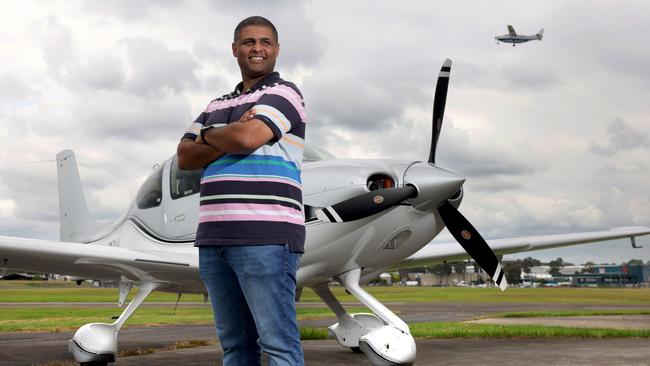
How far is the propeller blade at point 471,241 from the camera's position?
6730 millimetres

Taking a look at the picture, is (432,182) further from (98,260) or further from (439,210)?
(98,260)

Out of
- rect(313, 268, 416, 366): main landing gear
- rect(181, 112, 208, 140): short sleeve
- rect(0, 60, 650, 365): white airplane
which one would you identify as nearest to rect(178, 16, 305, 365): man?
rect(181, 112, 208, 140): short sleeve

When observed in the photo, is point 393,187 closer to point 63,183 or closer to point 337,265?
point 337,265

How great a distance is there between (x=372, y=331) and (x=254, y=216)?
3288 mm

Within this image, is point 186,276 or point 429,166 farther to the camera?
point 186,276

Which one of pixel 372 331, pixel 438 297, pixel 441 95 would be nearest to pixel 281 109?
pixel 372 331

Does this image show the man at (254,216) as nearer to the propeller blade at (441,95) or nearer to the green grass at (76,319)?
the propeller blade at (441,95)

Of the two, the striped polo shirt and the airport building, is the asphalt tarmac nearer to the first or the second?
the striped polo shirt

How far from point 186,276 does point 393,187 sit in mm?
2905

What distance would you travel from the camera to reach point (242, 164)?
2.69 m

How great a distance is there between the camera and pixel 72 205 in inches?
478

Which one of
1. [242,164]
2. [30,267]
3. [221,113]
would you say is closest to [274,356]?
[242,164]

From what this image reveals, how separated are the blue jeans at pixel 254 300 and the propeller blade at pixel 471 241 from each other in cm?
408

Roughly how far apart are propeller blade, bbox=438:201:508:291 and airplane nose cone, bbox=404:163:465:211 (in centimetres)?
43
